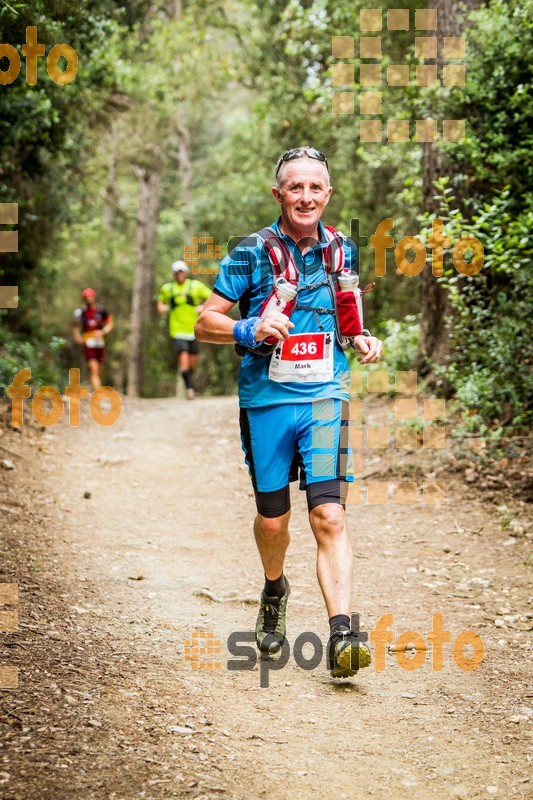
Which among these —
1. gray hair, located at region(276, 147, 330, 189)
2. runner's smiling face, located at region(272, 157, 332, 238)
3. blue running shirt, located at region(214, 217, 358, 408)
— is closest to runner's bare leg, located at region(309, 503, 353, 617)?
blue running shirt, located at region(214, 217, 358, 408)

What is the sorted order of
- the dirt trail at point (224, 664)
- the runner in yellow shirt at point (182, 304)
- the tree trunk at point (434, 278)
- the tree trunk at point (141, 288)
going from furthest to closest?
the tree trunk at point (141, 288)
the runner in yellow shirt at point (182, 304)
the tree trunk at point (434, 278)
the dirt trail at point (224, 664)

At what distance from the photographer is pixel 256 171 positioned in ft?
74.8

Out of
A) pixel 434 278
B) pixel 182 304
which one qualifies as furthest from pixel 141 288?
pixel 434 278

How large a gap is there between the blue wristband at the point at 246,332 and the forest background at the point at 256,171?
3458 mm

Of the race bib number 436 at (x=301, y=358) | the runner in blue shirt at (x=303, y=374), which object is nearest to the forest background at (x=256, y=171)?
the runner in blue shirt at (x=303, y=374)

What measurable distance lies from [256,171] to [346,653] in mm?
20425

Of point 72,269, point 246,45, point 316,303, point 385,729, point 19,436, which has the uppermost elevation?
point 246,45

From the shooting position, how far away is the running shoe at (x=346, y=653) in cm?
A: 371

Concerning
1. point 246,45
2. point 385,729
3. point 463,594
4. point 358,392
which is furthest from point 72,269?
point 385,729

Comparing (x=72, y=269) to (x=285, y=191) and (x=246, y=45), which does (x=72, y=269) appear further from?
(x=285, y=191)

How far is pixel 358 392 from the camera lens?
10953mm

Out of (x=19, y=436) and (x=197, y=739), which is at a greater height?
(x=19, y=436)

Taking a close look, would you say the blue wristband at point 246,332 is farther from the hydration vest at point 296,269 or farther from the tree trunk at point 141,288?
the tree trunk at point 141,288

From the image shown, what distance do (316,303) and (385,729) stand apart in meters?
1.90
